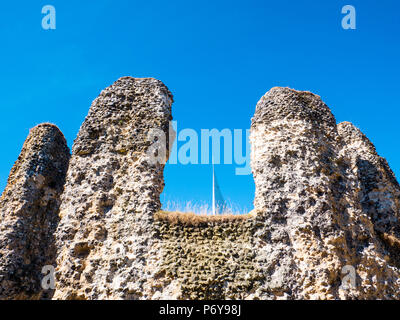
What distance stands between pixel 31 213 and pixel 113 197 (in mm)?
2335

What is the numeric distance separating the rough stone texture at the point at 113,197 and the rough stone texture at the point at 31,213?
903mm

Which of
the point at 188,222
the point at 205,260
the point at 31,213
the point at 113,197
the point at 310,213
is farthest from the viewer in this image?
the point at 31,213

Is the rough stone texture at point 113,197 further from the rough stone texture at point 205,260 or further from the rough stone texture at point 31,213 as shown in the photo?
the rough stone texture at point 31,213

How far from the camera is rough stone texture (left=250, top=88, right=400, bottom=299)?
711cm

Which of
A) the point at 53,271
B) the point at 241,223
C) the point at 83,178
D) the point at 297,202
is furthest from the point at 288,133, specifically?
the point at 53,271

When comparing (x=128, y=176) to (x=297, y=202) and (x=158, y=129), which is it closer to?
(x=158, y=129)

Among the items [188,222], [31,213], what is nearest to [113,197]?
[188,222]

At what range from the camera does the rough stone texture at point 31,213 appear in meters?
8.27

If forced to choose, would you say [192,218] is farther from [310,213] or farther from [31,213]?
[31,213]

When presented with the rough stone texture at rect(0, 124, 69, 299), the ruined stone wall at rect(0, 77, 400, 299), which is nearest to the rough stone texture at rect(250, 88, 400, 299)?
the ruined stone wall at rect(0, 77, 400, 299)

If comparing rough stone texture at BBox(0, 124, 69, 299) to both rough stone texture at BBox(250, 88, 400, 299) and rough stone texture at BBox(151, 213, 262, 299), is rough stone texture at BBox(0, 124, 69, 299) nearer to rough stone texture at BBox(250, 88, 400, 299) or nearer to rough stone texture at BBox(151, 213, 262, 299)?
rough stone texture at BBox(151, 213, 262, 299)

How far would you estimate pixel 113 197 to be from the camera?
8.45 m

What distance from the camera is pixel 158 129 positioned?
912 cm
